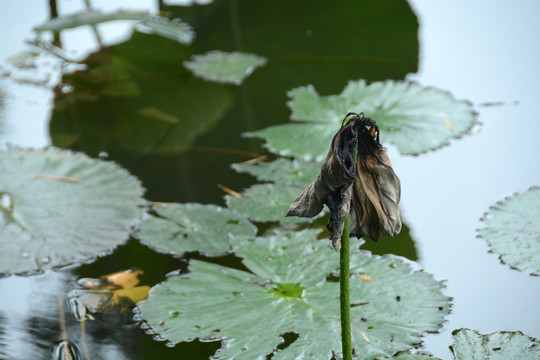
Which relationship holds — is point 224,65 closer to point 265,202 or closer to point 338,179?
point 265,202

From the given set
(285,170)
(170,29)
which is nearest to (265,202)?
(285,170)

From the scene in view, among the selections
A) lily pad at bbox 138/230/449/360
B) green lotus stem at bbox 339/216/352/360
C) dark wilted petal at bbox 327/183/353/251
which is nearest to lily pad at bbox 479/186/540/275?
lily pad at bbox 138/230/449/360

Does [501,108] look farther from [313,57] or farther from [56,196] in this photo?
[56,196]

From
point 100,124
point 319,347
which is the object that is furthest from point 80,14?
point 319,347

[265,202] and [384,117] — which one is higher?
[384,117]

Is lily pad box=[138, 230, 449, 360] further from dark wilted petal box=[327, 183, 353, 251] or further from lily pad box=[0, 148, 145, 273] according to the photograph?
dark wilted petal box=[327, 183, 353, 251]

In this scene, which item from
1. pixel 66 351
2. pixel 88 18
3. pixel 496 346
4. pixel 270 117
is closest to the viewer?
pixel 496 346
